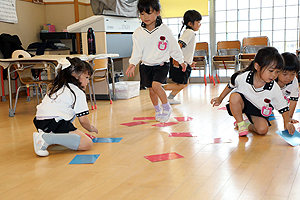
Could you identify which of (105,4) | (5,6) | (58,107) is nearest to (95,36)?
(105,4)

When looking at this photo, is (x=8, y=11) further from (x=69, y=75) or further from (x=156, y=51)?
(x=69, y=75)

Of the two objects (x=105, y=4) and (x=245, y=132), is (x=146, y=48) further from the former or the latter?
(x=105, y=4)

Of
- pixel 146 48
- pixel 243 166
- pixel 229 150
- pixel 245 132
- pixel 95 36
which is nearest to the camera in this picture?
pixel 243 166

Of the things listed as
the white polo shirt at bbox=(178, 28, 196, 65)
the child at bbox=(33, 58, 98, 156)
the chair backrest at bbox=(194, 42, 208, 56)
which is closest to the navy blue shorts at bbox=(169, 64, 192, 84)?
the white polo shirt at bbox=(178, 28, 196, 65)

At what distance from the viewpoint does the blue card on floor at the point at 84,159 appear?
200 cm

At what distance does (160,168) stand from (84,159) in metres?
0.53

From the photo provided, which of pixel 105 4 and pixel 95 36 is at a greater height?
pixel 105 4

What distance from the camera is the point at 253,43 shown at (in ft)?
20.9

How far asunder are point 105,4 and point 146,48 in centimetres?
208

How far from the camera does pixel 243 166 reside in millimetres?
1815

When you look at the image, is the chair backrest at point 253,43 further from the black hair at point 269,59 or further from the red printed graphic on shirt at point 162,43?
the black hair at point 269,59

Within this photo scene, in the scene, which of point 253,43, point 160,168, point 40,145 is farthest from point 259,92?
point 253,43

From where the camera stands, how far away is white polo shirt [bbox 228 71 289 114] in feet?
7.70

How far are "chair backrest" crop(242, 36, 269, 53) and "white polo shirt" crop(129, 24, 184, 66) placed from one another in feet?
11.9
